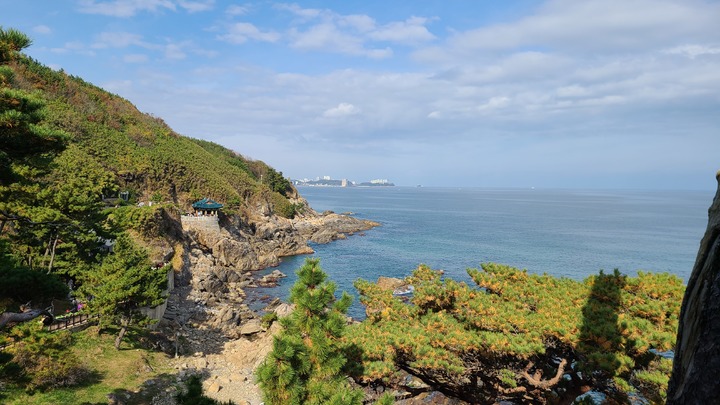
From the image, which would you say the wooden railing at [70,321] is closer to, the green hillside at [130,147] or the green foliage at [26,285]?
the green foliage at [26,285]

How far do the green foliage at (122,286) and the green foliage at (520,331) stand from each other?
1325 cm

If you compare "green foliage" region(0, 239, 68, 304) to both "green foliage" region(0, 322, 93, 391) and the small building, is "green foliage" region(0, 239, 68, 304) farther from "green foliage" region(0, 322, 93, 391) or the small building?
the small building

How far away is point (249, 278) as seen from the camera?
4578 centimetres

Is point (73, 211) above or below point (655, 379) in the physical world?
above

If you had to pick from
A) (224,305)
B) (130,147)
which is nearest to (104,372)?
(224,305)

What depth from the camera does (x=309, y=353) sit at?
9375 mm

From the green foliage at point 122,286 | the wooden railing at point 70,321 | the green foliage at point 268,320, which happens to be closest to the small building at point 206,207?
the green foliage at point 268,320

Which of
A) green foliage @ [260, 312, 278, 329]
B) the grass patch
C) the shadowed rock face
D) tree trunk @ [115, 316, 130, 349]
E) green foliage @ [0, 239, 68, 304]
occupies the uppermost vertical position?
the shadowed rock face

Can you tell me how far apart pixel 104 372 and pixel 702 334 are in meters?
22.8

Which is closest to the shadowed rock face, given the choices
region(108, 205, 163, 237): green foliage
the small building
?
region(108, 205, 163, 237): green foliage

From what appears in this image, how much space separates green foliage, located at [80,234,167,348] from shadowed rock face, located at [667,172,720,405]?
22.1 meters

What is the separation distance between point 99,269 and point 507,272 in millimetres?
20069

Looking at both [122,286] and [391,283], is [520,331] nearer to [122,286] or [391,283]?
[122,286]

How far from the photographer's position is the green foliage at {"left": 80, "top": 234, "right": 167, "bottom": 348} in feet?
63.9
